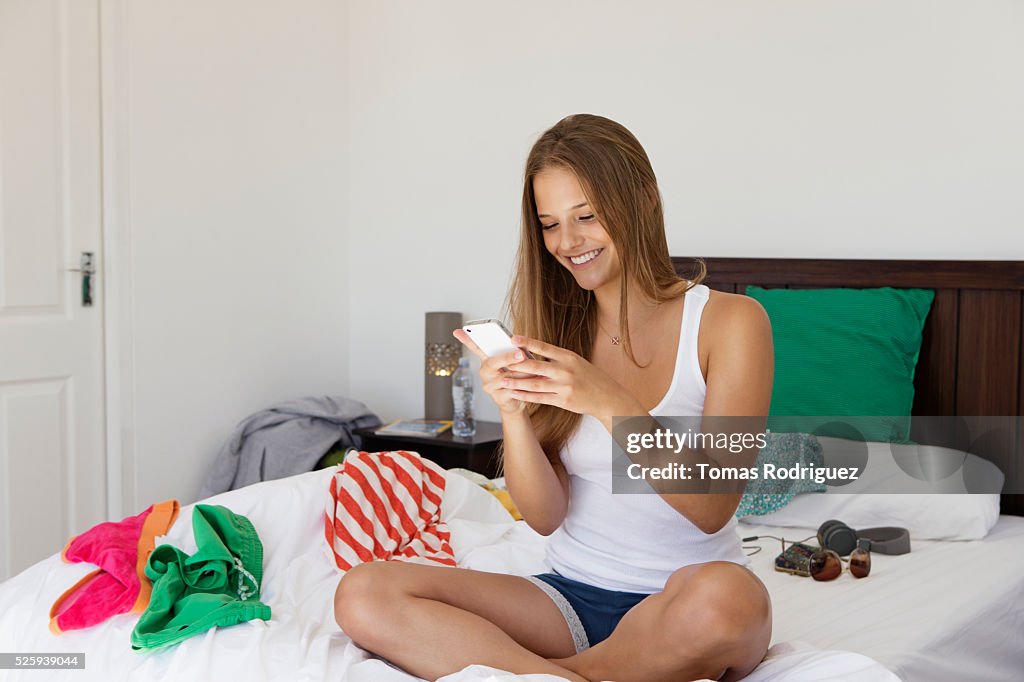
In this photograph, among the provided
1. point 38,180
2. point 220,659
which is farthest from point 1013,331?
point 38,180

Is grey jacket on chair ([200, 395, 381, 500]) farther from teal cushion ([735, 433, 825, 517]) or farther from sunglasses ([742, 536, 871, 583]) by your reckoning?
sunglasses ([742, 536, 871, 583])

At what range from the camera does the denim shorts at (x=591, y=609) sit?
1.49m

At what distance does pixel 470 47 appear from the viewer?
142 inches

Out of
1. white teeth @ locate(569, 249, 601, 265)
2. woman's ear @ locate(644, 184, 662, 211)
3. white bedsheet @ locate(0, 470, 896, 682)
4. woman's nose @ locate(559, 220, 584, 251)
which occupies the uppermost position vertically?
woman's ear @ locate(644, 184, 662, 211)

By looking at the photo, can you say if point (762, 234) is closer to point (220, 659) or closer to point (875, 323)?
point (875, 323)

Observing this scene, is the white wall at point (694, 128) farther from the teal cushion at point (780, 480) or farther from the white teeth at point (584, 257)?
the white teeth at point (584, 257)

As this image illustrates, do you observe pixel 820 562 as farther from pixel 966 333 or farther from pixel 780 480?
pixel 966 333

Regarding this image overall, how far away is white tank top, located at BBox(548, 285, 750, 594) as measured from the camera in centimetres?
149

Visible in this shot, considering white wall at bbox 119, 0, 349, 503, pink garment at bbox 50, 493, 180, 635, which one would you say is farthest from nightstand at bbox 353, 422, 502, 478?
pink garment at bbox 50, 493, 180, 635

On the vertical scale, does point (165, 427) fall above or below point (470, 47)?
below

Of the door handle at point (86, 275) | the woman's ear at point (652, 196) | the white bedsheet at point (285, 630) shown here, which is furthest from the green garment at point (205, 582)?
the door handle at point (86, 275)

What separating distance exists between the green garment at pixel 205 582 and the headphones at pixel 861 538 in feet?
3.90

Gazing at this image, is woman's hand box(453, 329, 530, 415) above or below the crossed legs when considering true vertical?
above

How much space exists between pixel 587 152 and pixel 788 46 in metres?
1.55
